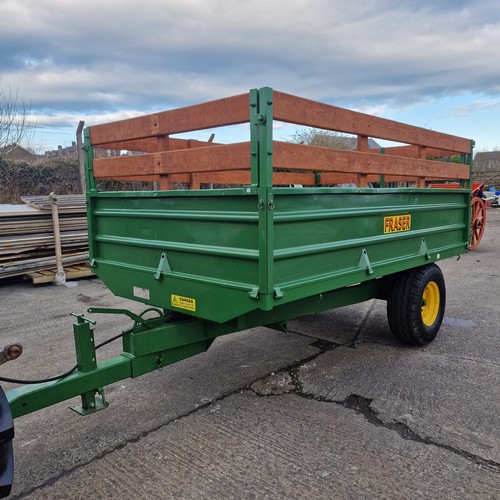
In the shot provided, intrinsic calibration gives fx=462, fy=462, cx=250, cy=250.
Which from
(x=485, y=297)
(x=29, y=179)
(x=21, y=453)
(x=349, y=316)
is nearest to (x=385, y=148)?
(x=349, y=316)

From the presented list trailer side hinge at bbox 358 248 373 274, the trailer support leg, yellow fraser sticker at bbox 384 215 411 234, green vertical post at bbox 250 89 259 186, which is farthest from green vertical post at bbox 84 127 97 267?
yellow fraser sticker at bbox 384 215 411 234

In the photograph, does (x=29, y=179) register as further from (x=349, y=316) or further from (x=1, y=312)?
(x=349, y=316)

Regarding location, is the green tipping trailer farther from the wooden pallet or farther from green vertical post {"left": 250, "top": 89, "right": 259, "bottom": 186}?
the wooden pallet

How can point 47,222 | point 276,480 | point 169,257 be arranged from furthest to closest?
point 47,222 → point 169,257 → point 276,480

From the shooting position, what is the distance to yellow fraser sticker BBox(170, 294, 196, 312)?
2814mm

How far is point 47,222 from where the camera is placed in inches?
286

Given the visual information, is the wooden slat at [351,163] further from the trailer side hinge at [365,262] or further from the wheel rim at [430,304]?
the wheel rim at [430,304]

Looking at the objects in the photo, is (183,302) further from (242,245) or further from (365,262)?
(365,262)

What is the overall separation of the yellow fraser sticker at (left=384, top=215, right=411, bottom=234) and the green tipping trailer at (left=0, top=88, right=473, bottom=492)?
2 centimetres

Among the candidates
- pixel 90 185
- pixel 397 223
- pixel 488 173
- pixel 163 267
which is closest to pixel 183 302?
pixel 163 267

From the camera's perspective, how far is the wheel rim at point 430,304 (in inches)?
178

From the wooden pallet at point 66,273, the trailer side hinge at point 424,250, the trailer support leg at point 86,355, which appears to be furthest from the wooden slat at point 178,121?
the wooden pallet at point 66,273

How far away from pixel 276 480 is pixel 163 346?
3.20 ft

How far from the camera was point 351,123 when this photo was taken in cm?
320
